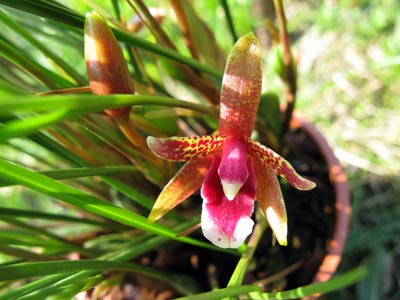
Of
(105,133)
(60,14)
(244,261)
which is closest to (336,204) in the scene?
(244,261)

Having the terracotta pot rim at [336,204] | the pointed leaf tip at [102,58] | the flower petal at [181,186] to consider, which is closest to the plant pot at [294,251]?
A: the terracotta pot rim at [336,204]

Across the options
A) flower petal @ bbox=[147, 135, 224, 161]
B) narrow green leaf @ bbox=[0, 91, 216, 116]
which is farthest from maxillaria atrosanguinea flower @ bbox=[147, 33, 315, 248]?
narrow green leaf @ bbox=[0, 91, 216, 116]

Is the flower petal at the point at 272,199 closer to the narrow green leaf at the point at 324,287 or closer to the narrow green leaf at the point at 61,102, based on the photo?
the narrow green leaf at the point at 324,287

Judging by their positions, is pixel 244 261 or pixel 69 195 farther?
pixel 244 261

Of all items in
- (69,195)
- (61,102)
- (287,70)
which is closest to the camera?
(61,102)

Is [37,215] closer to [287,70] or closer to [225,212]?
[225,212]

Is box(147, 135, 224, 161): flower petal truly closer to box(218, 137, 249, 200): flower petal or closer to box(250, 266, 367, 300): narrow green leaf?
box(218, 137, 249, 200): flower petal
